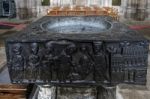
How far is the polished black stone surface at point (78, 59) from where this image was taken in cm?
391

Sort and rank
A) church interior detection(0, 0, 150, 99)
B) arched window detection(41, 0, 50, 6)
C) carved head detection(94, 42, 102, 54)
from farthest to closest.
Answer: arched window detection(41, 0, 50, 6), church interior detection(0, 0, 150, 99), carved head detection(94, 42, 102, 54)

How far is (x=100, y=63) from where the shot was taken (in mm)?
3975

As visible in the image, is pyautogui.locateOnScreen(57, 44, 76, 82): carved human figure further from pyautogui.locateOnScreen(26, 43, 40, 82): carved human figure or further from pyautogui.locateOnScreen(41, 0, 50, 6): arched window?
pyautogui.locateOnScreen(41, 0, 50, 6): arched window

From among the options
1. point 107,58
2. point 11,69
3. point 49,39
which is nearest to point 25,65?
point 11,69

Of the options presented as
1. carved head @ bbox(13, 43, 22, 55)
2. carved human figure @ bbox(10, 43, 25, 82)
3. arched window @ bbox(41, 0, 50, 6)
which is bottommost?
carved human figure @ bbox(10, 43, 25, 82)

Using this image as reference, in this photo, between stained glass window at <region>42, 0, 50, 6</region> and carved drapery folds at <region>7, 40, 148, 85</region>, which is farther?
stained glass window at <region>42, 0, 50, 6</region>

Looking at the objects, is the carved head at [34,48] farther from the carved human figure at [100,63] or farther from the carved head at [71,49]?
the carved human figure at [100,63]

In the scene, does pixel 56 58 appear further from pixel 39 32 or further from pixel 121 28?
pixel 121 28

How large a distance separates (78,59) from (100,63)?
0.30 metres

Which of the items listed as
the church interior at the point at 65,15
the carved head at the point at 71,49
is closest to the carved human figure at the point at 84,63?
the carved head at the point at 71,49

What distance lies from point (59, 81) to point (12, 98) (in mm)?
1487

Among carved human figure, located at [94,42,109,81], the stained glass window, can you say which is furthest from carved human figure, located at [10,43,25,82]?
the stained glass window

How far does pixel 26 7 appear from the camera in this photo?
1532 cm

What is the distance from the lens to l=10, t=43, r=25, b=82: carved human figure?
3980mm
